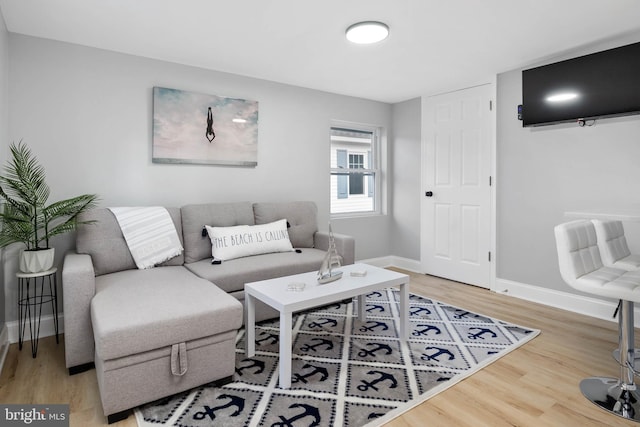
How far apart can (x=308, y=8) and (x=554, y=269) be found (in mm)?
3024

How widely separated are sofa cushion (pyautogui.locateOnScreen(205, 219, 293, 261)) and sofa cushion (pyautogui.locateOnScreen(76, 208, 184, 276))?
64 cm

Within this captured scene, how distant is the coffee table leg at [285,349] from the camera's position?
76.0 inches

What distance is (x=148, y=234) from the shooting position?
2.77 metres

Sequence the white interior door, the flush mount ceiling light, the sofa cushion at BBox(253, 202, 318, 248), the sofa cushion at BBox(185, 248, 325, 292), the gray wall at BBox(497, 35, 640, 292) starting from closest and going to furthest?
the flush mount ceiling light, the sofa cushion at BBox(185, 248, 325, 292), the gray wall at BBox(497, 35, 640, 292), the sofa cushion at BBox(253, 202, 318, 248), the white interior door

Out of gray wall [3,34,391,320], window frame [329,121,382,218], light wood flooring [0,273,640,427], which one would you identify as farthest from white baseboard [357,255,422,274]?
light wood flooring [0,273,640,427]

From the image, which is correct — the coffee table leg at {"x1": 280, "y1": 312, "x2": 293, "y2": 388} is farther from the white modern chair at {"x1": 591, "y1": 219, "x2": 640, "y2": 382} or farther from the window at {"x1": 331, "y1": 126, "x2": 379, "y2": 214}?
the window at {"x1": 331, "y1": 126, "x2": 379, "y2": 214}

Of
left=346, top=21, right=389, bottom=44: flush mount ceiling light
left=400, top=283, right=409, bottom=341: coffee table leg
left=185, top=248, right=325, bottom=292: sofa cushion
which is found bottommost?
left=400, top=283, right=409, bottom=341: coffee table leg

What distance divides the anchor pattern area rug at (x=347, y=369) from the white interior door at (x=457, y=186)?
1.00 meters

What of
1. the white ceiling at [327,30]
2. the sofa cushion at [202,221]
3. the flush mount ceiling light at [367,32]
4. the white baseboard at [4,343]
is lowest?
the white baseboard at [4,343]

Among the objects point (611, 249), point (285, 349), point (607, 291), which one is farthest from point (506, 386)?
point (285, 349)

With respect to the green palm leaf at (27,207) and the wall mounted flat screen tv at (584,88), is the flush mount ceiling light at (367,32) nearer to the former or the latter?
the wall mounted flat screen tv at (584,88)

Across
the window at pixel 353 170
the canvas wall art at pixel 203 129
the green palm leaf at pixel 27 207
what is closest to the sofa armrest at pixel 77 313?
the green palm leaf at pixel 27 207

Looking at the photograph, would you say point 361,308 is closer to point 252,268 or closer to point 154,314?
point 252,268

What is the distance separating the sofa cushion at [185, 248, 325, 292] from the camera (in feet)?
8.64
